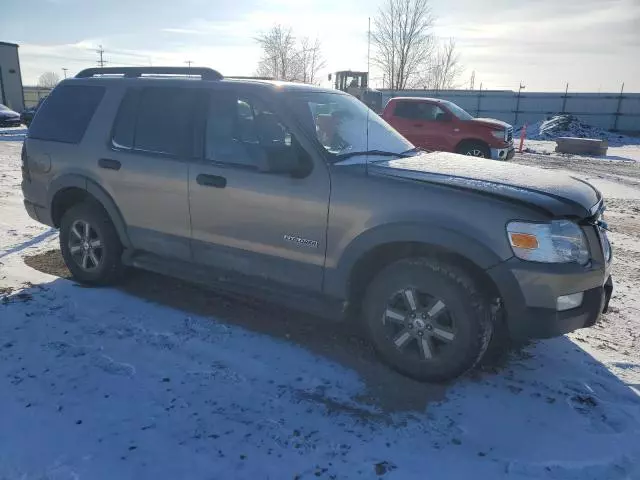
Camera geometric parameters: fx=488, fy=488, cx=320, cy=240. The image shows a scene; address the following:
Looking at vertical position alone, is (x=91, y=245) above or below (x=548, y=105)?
below

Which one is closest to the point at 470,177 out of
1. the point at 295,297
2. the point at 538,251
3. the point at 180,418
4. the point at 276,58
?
the point at 538,251

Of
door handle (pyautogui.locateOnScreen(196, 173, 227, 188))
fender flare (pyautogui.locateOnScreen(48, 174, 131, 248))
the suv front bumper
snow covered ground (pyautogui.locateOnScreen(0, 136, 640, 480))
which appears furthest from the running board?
the suv front bumper

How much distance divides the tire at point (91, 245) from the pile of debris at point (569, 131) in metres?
25.9

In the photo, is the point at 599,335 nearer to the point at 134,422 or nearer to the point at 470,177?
the point at 470,177

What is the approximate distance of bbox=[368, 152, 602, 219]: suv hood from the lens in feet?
9.45

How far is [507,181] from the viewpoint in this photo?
124 inches

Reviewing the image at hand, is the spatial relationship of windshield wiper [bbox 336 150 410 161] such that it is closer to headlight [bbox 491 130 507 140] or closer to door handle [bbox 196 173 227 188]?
door handle [bbox 196 173 227 188]

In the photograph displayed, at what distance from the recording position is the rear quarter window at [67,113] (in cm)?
443

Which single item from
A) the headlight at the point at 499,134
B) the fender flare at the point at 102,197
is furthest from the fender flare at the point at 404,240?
the headlight at the point at 499,134

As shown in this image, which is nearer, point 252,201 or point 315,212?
point 315,212

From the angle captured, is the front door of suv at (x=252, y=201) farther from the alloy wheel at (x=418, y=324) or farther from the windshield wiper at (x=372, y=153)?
the alloy wheel at (x=418, y=324)

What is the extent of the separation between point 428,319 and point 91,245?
3181 mm

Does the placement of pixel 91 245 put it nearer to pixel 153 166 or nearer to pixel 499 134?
pixel 153 166

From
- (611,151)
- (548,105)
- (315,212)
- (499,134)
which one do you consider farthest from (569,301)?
(548,105)
